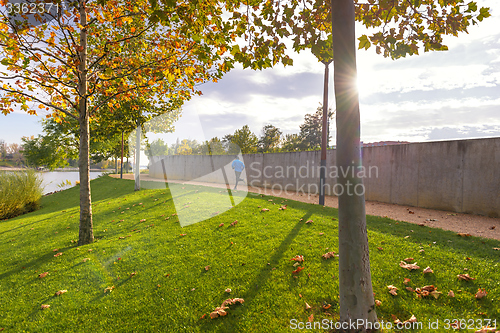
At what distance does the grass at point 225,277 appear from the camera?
2906 mm

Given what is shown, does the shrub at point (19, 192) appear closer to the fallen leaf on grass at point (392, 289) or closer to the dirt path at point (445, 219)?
the fallen leaf on grass at point (392, 289)

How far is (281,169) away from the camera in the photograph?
596 inches

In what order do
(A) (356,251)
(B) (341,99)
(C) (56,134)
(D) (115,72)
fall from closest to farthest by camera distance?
(A) (356,251) → (B) (341,99) → (D) (115,72) → (C) (56,134)

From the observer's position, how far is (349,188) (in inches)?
95.9

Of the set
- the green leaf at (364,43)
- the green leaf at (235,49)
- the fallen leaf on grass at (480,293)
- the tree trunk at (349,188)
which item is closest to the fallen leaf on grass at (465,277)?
the fallen leaf on grass at (480,293)

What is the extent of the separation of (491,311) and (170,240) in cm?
578

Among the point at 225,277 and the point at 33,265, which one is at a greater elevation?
the point at 225,277

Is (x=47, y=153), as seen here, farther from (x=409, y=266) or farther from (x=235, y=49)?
(x=409, y=266)

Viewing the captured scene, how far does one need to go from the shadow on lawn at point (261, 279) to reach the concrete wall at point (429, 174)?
22.1ft

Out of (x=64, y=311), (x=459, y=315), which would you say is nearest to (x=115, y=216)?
(x=64, y=311)

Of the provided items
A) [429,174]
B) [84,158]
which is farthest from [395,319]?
[429,174]

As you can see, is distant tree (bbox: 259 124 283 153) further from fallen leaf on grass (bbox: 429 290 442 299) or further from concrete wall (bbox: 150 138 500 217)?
fallen leaf on grass (bbox: 429 290 442 299)

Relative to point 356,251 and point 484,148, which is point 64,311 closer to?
point 356,251

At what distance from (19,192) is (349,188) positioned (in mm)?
19898
